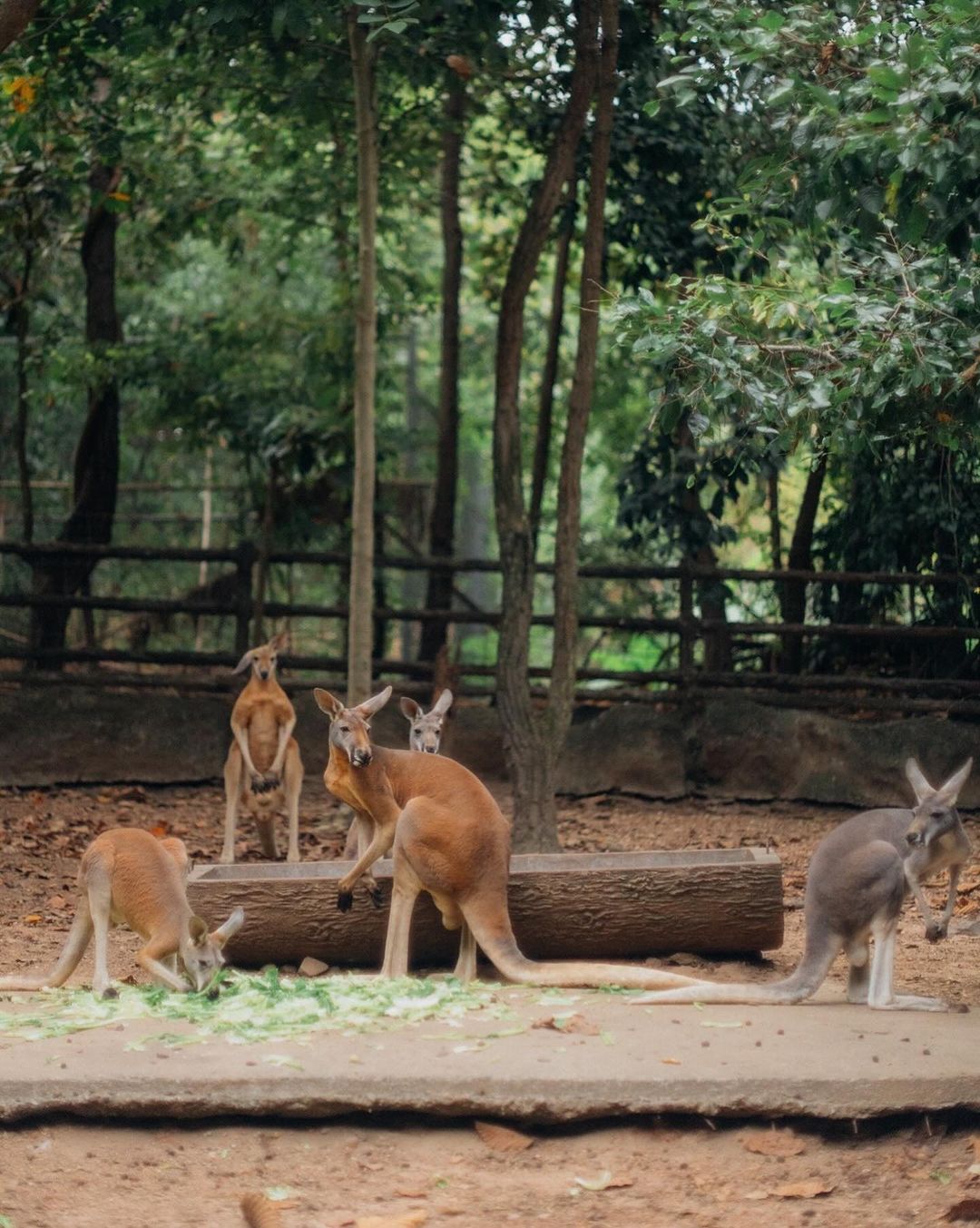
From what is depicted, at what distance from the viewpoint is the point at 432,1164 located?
15.8 ft

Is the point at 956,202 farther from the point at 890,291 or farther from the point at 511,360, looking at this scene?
the point at 511,360

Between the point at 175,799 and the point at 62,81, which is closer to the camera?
the point at 62,81

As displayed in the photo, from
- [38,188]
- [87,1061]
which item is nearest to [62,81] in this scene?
[38,188]

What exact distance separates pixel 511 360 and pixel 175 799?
14.9ft

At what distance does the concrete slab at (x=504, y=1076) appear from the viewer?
4910 millimetres

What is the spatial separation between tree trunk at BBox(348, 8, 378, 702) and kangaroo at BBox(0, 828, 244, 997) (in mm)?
2813

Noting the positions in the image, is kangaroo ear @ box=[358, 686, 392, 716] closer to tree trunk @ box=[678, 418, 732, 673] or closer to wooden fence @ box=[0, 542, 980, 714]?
wooden fence @ box=[0, 542, 980, 714]

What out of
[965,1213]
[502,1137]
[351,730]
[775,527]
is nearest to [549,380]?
[775,527]

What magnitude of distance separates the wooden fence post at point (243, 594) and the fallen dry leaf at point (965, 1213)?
901 cm

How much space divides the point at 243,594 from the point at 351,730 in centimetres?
653

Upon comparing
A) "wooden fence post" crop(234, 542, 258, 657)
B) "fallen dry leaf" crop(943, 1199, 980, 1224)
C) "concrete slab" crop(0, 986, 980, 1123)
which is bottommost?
"fallen dry leaf" crop(943, 1199, 980, 1224)

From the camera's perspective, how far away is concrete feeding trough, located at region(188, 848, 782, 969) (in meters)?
6.59

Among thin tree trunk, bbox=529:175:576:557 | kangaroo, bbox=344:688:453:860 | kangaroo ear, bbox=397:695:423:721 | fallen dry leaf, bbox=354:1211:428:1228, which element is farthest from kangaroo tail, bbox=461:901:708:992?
thin tree trunk, bbox=529:175:576:557

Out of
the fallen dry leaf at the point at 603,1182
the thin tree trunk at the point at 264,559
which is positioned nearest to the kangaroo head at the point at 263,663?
the thin tree trunk at the point at 264,559
